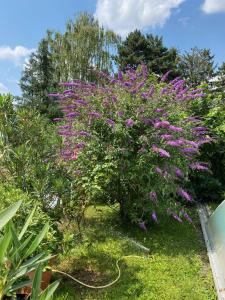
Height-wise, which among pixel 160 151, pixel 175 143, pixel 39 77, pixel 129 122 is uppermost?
pixel 39 77

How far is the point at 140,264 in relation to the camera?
212 inches

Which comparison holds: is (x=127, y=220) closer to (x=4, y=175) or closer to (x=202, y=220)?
(x=202, y=220)

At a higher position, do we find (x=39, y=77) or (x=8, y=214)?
(x=39, y=77)

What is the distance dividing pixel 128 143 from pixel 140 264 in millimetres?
1829

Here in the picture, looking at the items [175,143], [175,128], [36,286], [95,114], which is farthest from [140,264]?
[36,286]

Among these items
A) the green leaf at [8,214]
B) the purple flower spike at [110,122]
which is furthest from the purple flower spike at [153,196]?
the green leaf at [8,214]

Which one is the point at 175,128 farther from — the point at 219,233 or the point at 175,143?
the point at 219,233

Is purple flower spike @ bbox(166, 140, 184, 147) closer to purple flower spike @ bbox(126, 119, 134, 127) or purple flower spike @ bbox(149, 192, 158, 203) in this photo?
purple flower spike @ bbox(126, 119, 134, 127)

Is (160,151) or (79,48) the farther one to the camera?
(79,48)

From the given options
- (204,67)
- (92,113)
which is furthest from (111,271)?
(204,67)

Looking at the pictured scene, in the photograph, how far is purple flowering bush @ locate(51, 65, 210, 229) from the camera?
5969 mm

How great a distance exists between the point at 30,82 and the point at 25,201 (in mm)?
25004

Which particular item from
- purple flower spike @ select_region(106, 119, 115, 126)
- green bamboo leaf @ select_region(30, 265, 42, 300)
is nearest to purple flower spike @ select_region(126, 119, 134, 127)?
purple flower spike @ select_region(106, 119, 115, 126)

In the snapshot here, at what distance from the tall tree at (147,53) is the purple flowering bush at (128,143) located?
26290 mm
